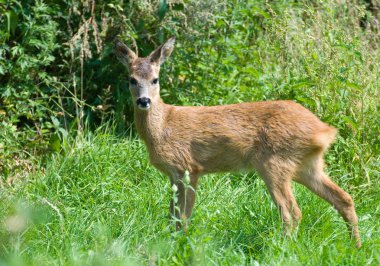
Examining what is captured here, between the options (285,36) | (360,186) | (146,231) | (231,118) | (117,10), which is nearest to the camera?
(146,231)

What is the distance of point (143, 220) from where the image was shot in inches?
191

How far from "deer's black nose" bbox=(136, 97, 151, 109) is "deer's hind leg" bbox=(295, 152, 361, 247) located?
1283 millimetres

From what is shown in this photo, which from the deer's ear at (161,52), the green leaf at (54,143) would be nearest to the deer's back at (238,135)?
the deer's ear at (161,52)

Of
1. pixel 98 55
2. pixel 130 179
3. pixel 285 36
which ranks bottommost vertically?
pixel 130 179

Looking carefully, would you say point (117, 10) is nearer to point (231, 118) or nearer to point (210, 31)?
point (210, 31)

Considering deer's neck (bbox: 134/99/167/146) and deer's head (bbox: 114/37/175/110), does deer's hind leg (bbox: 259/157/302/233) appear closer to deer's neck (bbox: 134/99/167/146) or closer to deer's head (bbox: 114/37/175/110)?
deer's neck (bbox: 134/99/167/146)

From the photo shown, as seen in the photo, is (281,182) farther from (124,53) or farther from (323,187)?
(124,53)

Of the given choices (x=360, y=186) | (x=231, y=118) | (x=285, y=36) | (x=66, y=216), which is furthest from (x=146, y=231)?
(x=285, y=36)

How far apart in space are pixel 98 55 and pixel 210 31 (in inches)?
48.2

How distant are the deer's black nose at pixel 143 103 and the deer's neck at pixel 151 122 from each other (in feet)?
0.46

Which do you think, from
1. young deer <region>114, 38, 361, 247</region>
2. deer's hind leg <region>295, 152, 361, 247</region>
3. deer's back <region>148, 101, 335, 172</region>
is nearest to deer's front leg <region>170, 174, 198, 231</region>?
young deer <region>114, 38, 361, 247</region>

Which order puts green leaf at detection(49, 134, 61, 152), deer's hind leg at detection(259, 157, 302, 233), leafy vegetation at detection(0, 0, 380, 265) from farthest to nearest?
green leaf at detection(49, 134, 61, 152), deer's hind leg at detection(259, 157, 302, 233), leafy vegetation at detection(0, 0, 380, 265)

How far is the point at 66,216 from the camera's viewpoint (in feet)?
16.1

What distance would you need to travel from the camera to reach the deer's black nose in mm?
5398
